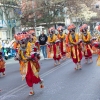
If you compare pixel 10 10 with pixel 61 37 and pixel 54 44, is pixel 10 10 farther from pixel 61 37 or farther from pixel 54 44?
pixel 54 44

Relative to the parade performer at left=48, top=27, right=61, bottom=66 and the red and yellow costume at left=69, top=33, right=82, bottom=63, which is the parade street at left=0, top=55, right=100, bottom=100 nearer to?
the red and yellow costume at left=69, top=33, right=82, bottom=63

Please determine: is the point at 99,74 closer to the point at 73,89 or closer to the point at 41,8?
the point at 73,89

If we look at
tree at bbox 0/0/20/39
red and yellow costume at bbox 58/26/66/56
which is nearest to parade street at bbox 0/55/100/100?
red and yellow costume at bbox 58/26/66/56

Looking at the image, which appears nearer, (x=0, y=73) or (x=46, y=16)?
(x=0, y=73)

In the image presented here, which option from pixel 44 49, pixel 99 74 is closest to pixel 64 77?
pixel 99 74

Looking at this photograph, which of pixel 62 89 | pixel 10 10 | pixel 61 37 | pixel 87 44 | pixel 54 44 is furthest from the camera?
pixel 10 10

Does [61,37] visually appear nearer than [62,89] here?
No

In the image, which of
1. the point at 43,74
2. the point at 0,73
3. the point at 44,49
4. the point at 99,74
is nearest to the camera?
the point at 99,74

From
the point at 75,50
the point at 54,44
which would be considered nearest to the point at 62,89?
the point at 75,50

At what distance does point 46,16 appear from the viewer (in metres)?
31.7

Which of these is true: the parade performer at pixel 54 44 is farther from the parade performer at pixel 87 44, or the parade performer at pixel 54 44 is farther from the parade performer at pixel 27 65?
the parade performer at pixel 27 65

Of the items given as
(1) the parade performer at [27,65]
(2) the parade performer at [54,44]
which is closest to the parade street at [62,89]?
(1) the parade performer at [27,65]

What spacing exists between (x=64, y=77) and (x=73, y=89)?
2.36 metres

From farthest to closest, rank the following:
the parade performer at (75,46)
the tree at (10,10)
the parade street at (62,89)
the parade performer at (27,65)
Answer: the tree at (10,10), the parade performer at (75,46), the parade performer at (27,65), the parade street at (62,89)
